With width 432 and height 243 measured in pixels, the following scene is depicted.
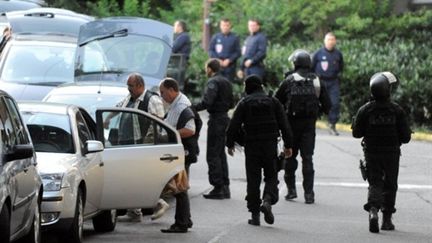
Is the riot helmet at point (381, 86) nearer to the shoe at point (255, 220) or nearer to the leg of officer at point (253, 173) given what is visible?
the leg of officer at point (253, 173)

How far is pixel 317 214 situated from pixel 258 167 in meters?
1.80

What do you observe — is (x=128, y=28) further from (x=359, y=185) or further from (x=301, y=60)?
(x=301, y=60)

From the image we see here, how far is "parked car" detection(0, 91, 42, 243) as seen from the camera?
1113cm

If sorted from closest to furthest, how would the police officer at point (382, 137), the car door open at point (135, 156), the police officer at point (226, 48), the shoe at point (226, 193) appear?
the car door open at point (135, 156) < the police officer at point (382, 137) < the shoe at point (226, 193) < the police officer at point (226, 48)

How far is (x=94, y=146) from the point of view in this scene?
553 inches

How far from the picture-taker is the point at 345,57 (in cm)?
3003

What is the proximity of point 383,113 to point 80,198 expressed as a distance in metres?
3.69

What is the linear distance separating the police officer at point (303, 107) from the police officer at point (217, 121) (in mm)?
813

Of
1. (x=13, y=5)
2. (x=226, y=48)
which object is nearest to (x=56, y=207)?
→ (x=13, y=5)

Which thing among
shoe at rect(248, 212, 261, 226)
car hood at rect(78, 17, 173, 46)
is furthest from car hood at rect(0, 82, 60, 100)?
shoe at rect(248, 212, 261, 226)

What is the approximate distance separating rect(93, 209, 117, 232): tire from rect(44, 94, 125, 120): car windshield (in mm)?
3098

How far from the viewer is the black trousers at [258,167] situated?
15781 millimetres

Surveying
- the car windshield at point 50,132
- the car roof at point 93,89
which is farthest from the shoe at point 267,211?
the car roof at point 93,89

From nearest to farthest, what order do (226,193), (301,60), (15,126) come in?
1. (15,126)
2. (301,60)
3. (226,193)
